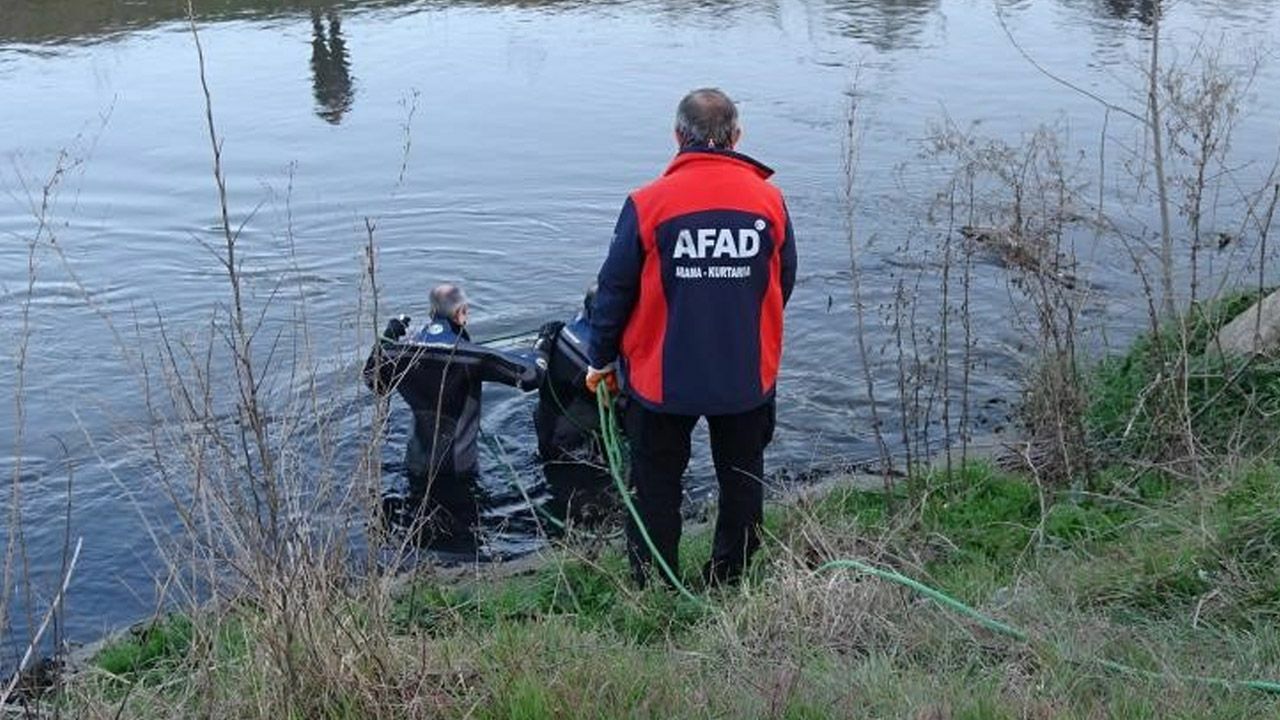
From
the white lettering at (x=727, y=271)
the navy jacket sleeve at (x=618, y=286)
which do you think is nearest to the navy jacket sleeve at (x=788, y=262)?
the white lettering at (x=727, y=271)

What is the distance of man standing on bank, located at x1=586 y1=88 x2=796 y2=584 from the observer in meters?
6.03

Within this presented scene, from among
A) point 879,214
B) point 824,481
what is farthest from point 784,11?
point 824,481

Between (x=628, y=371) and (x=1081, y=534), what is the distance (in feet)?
7.04

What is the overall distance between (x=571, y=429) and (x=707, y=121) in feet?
11.0

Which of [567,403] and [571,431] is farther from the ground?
[567,403]

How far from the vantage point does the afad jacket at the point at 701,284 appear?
6.02 m

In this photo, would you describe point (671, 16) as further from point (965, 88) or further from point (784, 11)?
point (965, 88)

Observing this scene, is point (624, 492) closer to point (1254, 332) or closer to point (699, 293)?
point (699, 293)

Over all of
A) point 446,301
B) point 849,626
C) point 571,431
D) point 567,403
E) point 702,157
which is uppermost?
point 702,157

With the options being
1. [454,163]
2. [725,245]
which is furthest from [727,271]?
[454,163]

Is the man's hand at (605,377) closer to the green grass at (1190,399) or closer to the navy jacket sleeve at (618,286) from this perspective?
the navy jacket sleeve at (618,286)

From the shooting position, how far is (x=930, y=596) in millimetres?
5660

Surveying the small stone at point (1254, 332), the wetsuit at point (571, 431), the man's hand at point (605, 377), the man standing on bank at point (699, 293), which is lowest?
the wetsuit at point (571, 431)

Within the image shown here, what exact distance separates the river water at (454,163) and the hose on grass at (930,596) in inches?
45.9
